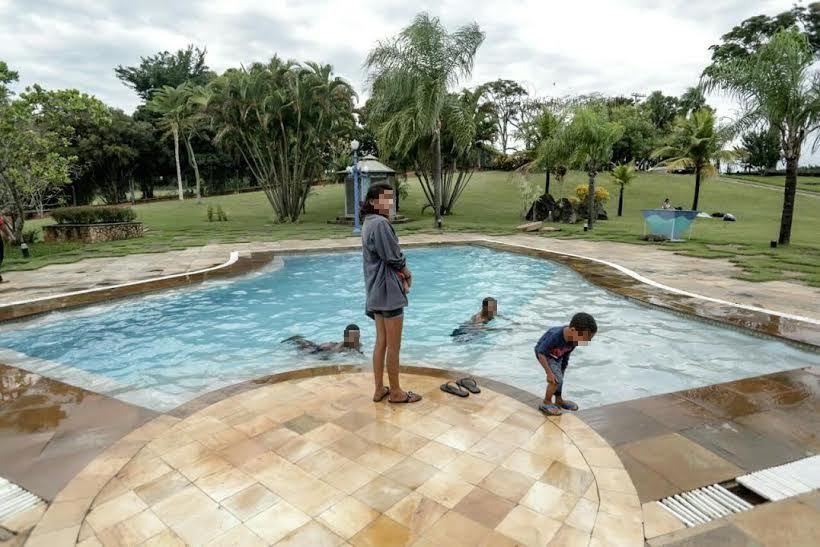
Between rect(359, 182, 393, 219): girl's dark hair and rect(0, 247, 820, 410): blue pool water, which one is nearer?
rect(359, 182, 393, 219): girl's dark hair

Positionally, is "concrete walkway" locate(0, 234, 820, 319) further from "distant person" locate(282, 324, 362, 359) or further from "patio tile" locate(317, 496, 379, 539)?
"patio tile" locate(317, 496, 379, 539)

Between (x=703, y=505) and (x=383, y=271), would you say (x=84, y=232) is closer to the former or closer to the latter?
(x=383, y=271)

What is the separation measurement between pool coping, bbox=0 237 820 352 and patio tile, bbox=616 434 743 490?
11.8 ft

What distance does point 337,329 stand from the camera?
7.90 meters

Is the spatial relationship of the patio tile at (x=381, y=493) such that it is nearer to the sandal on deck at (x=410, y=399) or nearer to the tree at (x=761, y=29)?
the sandal on deck at (x=410, y=399)

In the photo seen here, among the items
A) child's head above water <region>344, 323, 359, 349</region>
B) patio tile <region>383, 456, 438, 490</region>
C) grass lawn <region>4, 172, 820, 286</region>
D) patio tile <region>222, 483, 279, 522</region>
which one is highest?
grass lawn <region>4, 172, 820, 286</region>

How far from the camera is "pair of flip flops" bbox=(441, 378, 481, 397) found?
410 centimetres

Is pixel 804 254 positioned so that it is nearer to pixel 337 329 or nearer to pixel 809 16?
pixel 337 329

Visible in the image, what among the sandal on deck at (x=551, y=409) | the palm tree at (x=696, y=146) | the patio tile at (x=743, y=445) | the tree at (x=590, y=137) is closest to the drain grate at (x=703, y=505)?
the patio tile at (x=743, y=445)

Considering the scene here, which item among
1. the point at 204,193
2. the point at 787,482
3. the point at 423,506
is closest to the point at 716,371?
the point at 787,482

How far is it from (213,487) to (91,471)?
2.97 ft

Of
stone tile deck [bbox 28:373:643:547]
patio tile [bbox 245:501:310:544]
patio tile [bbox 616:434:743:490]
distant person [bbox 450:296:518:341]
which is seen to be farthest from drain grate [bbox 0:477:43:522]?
distant person [bbox 450:296:518:341]

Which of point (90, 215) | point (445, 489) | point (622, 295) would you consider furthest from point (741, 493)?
point (90, 215)

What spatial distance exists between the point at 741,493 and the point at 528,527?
142 centimetres
